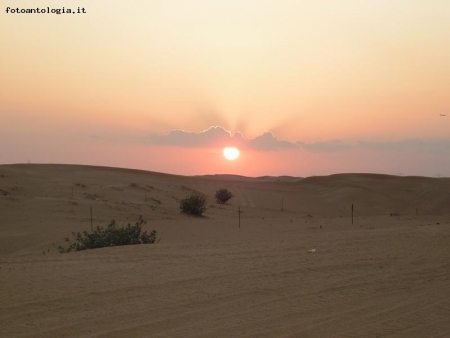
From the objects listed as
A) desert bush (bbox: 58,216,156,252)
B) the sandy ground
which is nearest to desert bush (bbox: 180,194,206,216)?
the sandy ground

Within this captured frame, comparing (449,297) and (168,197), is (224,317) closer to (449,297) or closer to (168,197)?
(449,297)

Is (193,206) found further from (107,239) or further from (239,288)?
(239,288)

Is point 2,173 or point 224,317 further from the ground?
point 2,173

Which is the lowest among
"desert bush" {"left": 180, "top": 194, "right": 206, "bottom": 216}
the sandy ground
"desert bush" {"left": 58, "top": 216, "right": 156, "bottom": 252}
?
the sandy ground

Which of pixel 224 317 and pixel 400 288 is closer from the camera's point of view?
pixel 224 317

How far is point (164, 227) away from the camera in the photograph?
87.4 ft

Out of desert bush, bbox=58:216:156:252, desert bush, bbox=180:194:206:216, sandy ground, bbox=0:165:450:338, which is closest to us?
sandy ground, bbox=0:165:450:338

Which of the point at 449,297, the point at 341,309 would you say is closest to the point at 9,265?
the point at 341,309

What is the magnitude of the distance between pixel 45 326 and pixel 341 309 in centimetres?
426

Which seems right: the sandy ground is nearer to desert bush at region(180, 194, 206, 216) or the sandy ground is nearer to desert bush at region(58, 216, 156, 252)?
desert bush at region(58, 216, 156, 252)

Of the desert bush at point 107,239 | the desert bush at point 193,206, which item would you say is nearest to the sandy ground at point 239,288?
the desert bush at point 107,239

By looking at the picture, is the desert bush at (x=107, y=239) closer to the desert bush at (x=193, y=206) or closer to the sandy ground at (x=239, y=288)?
the sandy ground at (x=239, y=288)

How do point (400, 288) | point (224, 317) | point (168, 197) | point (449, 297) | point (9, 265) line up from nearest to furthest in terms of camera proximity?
point (224, 317), point (449, 297), point (400, 288), point (9, 265), point (168, 197)

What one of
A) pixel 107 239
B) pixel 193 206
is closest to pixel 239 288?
pixel 107 239
